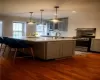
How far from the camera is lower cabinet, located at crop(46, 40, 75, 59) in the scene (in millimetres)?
4953

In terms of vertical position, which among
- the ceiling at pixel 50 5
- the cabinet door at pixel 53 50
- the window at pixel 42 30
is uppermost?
the ceiling at pixel 50 5

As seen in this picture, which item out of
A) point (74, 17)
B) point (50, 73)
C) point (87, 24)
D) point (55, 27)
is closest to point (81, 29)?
point (87, 24)

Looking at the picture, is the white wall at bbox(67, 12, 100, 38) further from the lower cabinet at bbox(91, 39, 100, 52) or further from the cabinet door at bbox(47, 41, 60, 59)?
the cabinet door at bbox(47, 41, 60, 59)

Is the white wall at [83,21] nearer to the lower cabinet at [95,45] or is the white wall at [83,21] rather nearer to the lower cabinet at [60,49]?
the lower cabinet at [95,45]

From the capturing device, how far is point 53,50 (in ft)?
16.5

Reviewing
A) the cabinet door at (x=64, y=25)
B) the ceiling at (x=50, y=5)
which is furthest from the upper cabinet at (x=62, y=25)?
the ceiling at (x=50, y=5)

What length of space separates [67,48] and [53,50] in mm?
667

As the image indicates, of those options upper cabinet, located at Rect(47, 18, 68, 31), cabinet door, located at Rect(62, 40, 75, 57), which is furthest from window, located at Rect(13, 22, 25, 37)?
cabinet door, located at Rect(62, 40, 75, 57)

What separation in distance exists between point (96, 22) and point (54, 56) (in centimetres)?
349

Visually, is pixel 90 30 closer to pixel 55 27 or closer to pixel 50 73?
pixel 55 27

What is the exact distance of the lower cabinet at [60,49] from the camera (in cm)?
495

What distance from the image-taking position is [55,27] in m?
9.66

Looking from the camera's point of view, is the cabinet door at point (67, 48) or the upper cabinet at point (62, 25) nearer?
the cabinet door at point (67, 48)

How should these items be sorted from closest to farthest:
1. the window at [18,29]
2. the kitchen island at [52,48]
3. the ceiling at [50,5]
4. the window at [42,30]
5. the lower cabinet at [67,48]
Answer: the ceiling at [50,5] < the kitchen island at [52,48] < the lower cabinet at [67,48] < the window at [18,29] < the window at [42,30]
